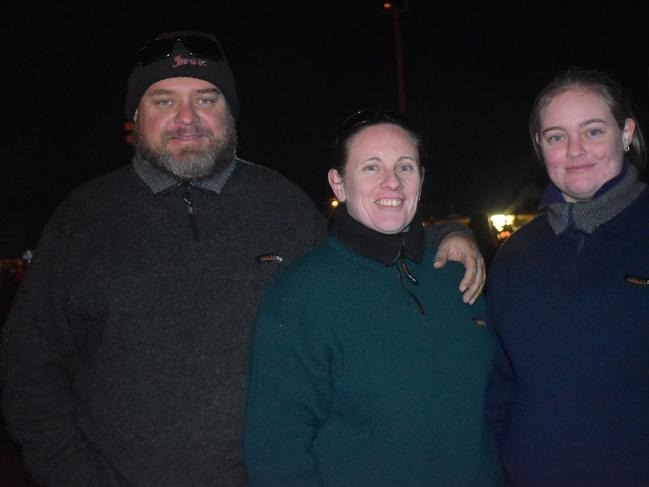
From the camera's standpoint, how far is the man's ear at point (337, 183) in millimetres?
2482

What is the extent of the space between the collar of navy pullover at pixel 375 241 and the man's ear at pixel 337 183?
0.12 metres

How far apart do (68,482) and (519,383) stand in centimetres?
209

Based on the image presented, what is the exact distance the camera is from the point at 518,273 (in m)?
2.69

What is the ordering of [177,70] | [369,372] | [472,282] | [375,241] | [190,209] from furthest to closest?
[177,70], [190,209], [472,282], [375,241], [369,372]

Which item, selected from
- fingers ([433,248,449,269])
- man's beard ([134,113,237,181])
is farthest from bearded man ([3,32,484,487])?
fingers ([433,248,449,269])

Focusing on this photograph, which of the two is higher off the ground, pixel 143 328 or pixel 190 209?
pixel 190 209

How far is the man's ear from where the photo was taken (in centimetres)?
248

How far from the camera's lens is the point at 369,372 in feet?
6.76

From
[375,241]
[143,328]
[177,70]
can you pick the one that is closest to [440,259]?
[375,241]

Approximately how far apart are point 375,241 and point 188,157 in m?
1.02

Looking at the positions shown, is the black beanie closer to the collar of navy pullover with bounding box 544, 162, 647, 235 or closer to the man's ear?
the man's ear

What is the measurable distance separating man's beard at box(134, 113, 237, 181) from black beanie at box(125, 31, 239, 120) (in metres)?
0.21

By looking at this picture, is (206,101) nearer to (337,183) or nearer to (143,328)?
(337,183)

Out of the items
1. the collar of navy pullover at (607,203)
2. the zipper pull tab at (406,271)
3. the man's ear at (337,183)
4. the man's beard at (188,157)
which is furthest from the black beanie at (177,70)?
the collar of navy pullover at (607,203)
